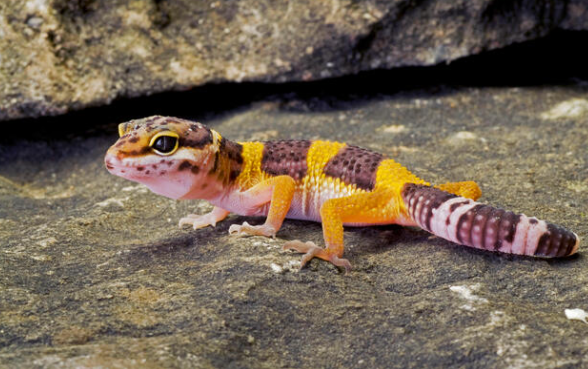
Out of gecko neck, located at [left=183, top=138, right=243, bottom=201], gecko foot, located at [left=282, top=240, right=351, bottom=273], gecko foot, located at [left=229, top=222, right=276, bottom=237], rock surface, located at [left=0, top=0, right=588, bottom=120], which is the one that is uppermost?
rock surface, located at [left=0, top=0, right=588, bottom=120]

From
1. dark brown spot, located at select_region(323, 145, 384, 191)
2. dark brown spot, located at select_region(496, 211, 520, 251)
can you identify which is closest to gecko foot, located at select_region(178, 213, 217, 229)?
dark brown spot, located at select_region(323, 145, 384, 191)

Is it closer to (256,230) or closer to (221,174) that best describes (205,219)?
(221,174)

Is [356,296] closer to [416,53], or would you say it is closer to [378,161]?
[378,161]

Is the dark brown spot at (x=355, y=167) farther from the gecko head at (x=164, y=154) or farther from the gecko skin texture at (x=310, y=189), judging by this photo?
the gecko head at (x=164, y=154)

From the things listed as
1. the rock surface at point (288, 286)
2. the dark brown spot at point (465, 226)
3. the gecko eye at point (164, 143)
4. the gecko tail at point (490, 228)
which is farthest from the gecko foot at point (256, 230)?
the dark brown spot at point (465, 226)

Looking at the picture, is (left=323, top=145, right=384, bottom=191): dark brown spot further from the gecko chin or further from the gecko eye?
the gecko eye

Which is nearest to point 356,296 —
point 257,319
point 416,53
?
point 257,319

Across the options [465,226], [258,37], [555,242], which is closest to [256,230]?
[465,226]

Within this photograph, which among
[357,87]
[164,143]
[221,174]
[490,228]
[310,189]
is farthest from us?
[357,87]
